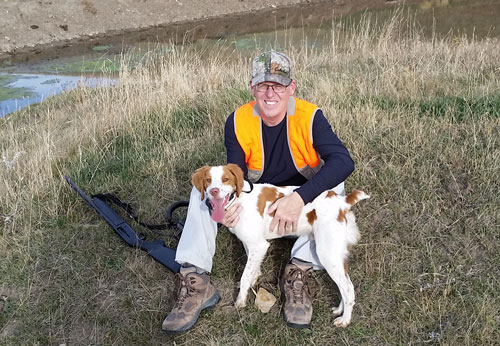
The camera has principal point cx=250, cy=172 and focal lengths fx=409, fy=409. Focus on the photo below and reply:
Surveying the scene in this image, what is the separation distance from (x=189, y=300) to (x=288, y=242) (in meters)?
1.01

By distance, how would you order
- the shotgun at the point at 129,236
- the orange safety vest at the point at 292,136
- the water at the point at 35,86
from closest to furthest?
the orange safety vest at the point at 292,136
the shotgun at the point at 129,236
the water at the point at 35,86

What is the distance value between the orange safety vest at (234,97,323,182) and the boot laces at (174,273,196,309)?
96 cm

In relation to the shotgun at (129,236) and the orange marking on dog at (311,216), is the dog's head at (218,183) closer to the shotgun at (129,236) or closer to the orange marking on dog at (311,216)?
the orange marking on dog at (311,216)

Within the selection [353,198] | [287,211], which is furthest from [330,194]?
[287,211]

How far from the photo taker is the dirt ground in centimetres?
1786

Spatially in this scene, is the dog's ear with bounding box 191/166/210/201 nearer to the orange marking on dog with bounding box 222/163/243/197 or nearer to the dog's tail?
the orange marking on dog with bounding box 222/163/243/197

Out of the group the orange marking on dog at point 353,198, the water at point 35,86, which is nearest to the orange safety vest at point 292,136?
the orange marking on dog at point 353,198

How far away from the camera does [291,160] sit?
3.15 m

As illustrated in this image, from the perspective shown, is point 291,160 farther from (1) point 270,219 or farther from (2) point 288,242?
(2) point 288,242

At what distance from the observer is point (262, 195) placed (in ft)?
9.44

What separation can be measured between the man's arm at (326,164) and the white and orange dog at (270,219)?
0.12 metres

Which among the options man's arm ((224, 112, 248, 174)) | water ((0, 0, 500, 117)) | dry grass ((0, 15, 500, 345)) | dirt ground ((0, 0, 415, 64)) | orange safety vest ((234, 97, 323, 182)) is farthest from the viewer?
dirt ground ((0, 0, 415, 64))

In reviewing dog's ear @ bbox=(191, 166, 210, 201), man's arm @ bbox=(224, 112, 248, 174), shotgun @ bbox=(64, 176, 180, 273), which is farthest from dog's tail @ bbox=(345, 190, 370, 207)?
shotgun @ bbox=(64, 176, 180, 273)

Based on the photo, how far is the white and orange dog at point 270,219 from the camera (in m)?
2.64
